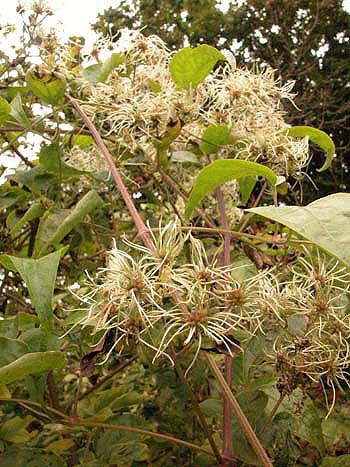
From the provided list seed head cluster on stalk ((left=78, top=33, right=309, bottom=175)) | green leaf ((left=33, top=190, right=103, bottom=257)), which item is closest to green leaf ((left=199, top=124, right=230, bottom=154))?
seed head cluster on stalk ((left=78, top=33, right=309, bottom=175))

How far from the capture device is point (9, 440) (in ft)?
1.76

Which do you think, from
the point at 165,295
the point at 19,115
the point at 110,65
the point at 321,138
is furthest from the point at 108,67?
the point at 165,295

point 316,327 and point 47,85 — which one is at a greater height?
point 47,85

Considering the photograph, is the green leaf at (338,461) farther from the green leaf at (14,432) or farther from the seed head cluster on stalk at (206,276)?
the green leaf at (14,432)

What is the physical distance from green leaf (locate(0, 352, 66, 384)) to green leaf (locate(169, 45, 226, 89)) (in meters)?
0.27

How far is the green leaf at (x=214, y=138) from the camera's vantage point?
0.54 m

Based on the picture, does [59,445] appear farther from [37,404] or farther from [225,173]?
[225,173]

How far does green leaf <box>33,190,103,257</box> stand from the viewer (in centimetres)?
53

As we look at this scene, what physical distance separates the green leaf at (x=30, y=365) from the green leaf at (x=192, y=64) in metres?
0.27

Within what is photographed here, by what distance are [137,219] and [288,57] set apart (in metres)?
3.98

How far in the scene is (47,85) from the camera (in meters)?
0.58

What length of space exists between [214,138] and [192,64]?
0.22ft

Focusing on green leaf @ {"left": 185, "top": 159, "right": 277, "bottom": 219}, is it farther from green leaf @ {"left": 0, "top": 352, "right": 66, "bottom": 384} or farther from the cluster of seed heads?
green leaf @ {"left": 0, "top": 352, "right": 66, "bottom": 384}

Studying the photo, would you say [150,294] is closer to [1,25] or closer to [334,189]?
[1,25]
